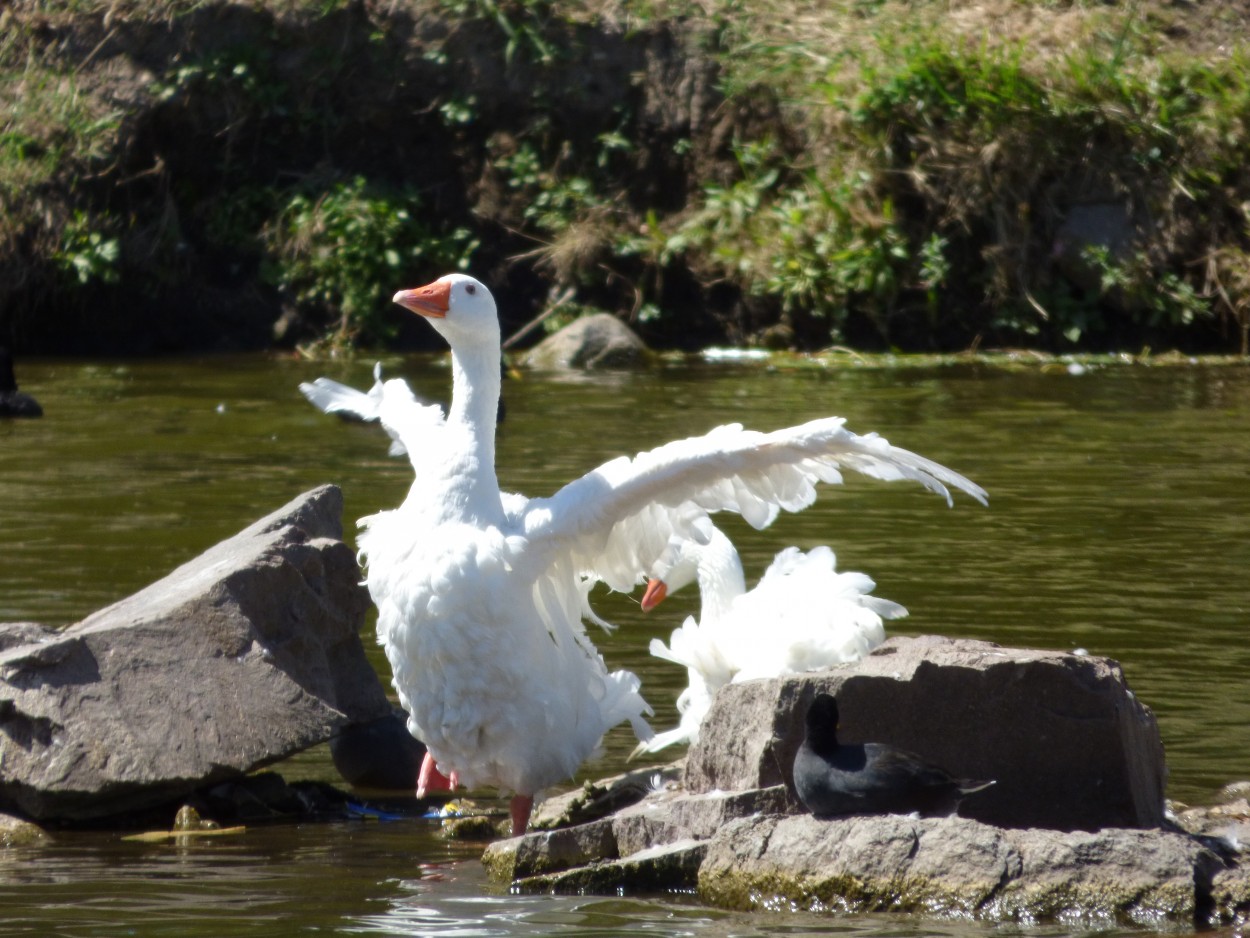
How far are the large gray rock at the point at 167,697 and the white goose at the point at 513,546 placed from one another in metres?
0.33

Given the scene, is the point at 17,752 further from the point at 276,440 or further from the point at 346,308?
the point at 346,308

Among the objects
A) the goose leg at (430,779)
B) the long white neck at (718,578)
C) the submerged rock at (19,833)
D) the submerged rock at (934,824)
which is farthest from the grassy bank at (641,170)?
the submerged rock at (19,833)

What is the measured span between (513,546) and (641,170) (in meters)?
14.9

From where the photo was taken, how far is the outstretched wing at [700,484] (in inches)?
211

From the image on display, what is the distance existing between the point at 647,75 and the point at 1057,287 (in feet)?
16.8

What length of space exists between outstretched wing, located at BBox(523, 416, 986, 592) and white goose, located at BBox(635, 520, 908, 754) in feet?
0.58

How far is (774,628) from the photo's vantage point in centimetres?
618

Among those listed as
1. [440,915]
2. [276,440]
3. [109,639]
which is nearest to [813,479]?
[440,915]

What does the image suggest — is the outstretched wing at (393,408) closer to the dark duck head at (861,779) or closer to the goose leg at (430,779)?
the goose leg at (430,779)

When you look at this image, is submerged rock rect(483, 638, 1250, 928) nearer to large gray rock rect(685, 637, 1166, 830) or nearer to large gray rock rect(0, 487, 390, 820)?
large gray rock rect(685, 637, 1166, 830)

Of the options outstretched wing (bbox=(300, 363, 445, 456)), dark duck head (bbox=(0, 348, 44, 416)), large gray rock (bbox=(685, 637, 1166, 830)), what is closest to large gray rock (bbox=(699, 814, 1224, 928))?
large gray rock (bbox=(685, 637, 1166, 830))

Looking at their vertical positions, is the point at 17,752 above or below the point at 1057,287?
below

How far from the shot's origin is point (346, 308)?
62.4 feet

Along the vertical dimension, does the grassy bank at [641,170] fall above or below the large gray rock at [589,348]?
above
